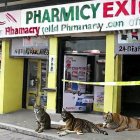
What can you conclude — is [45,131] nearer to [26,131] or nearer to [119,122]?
[26,131]

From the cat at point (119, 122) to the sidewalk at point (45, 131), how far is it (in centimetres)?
22

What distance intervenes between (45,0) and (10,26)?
1.73 metres

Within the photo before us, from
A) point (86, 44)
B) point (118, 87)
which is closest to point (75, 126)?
point (118, 87)

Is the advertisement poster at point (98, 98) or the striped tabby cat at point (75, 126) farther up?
the advertisement poster at point (98, 98)

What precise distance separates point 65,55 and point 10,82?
2.52 meters

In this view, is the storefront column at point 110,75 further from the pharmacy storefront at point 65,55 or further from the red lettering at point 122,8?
the red lettering at point 122,8

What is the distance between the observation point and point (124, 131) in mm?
10625

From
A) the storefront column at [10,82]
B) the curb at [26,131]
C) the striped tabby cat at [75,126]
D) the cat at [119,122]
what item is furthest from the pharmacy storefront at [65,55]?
the curb at [26,131]

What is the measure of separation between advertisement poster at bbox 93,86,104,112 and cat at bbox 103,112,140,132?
7.07 feet

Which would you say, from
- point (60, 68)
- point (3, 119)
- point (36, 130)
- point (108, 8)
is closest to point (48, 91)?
point (60, 68)

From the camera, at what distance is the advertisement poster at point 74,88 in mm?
13227

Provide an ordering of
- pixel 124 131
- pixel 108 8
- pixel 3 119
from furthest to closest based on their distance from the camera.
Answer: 1. pixel 3 119
2. pixel 108 8
3. pixel 124 131

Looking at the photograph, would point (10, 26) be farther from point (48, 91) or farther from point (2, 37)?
point (48, 91)

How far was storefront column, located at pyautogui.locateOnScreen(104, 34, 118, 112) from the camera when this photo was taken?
1174 cm
